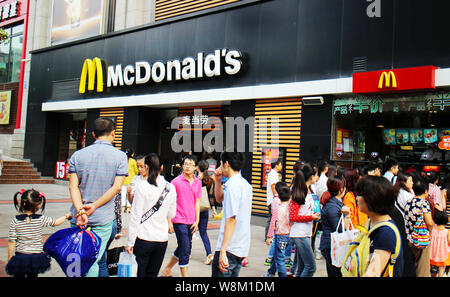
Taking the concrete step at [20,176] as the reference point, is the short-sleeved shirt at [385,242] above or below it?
above

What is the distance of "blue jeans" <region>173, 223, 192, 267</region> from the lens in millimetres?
5600

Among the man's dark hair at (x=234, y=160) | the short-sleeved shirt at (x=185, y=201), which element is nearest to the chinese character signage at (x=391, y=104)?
the short-sleeved shirt at (x=185, y=201)

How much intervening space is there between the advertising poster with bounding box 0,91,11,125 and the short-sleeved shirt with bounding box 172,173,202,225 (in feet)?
65.8

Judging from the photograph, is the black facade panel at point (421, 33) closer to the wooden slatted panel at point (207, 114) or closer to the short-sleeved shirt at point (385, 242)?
the wooden slatted panel at point (207, 114)

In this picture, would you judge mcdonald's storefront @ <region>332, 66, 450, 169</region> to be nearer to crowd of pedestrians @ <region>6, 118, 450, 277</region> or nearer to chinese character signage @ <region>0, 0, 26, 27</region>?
crowd of pedestrians @ <region>6, 118, 450, 277</region>

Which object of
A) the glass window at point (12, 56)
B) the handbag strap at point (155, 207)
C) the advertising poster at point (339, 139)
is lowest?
the handbag strap at point (155, 207)

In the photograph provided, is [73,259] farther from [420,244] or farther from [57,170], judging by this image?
[57,170]

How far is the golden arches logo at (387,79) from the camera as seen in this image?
31.6ft

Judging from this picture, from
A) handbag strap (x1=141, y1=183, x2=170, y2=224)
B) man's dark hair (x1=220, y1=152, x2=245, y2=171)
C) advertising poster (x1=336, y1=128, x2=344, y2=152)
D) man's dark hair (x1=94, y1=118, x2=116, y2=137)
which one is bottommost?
handbag strap (x1=141, y1=183, x2=170, y2=224)

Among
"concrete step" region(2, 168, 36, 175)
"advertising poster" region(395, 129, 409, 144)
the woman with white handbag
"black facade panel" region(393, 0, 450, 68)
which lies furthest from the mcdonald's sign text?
the woman with white handbag

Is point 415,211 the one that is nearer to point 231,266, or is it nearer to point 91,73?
point 231,266

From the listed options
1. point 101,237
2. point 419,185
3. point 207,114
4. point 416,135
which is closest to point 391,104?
point 416,135

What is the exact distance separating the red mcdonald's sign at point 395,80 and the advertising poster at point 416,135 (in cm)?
108
